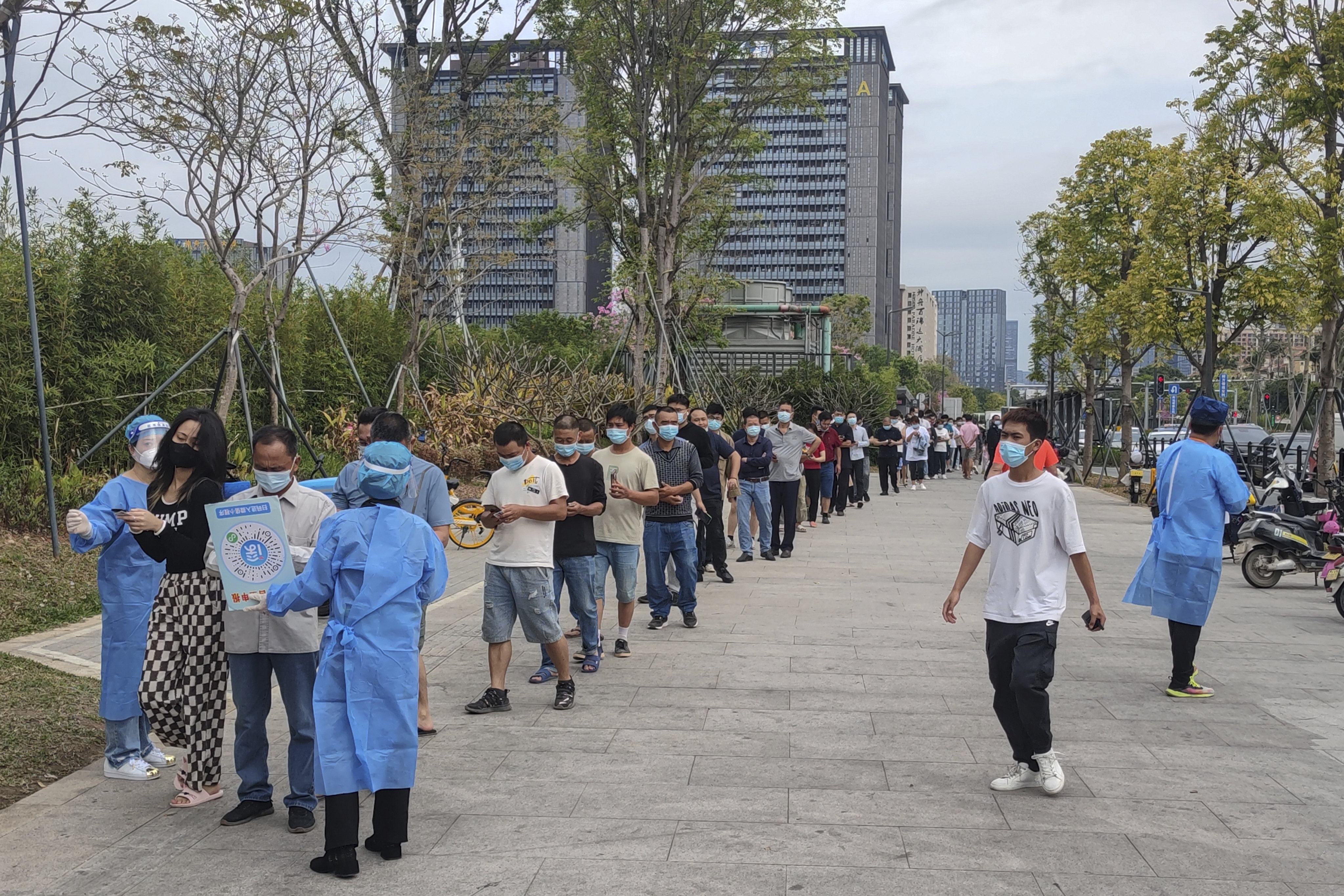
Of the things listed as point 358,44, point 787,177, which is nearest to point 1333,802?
point 358,44

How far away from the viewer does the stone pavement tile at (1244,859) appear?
15.0 feet

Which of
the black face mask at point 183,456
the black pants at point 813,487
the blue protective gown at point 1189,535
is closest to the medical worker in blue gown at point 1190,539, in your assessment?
the blue protective gown at point 1189,535

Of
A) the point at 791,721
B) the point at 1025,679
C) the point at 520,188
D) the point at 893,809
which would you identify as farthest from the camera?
the point at 520,188

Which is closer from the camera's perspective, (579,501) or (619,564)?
(579,501)

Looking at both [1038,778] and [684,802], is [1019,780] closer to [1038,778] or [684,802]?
[1038,778]

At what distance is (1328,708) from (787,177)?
6018 inches

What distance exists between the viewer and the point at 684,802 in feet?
17.7

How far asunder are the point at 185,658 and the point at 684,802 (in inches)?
86.7

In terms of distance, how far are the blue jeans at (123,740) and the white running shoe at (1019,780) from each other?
3911 millimetres

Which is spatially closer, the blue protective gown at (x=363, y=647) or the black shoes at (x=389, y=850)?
the blue protective gown at (x=363, y=647)

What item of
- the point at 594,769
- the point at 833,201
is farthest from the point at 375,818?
the point at 833,201

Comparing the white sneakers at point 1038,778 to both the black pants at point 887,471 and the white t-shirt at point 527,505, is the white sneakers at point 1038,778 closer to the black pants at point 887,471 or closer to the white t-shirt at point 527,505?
the white t-shirt at point 527,505

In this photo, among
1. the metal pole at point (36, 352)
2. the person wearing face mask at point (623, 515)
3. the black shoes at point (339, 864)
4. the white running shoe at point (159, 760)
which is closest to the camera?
the black shoes at point (339, 864)

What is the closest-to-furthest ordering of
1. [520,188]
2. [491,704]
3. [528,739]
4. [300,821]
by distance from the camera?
[300,821]
[528,739]
[491,704]
[520,188]
